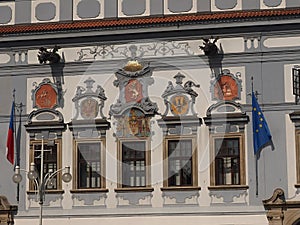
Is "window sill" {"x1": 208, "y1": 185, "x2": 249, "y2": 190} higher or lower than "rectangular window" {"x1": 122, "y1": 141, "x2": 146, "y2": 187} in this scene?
lower

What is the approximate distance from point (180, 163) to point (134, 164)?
1.38m

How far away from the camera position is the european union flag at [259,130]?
2419 cm

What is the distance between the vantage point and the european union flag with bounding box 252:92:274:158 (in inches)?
952

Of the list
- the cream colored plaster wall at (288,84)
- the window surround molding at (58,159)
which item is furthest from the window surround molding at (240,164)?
the window surround molding at (58,159)

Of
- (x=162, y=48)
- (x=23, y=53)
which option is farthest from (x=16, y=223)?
(x=162, y=48)

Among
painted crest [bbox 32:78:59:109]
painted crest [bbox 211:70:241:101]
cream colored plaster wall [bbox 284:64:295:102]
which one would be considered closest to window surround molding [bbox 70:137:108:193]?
painted crest [bbox 32:78:59:109]

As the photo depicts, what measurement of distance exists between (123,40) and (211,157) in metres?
4.46

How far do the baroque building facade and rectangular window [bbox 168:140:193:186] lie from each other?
0.03 m

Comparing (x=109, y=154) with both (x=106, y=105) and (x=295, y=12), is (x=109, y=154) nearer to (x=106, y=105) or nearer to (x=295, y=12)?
(x=106, y=105)

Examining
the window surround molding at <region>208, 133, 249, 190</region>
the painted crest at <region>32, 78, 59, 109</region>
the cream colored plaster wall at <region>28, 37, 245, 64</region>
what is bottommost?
the window surround molding at <region>208, 133, 249, 190</region>

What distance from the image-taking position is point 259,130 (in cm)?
2425

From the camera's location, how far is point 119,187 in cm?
2500

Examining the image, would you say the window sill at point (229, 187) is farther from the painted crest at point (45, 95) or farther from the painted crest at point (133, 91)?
the painted crest at point (45, 95)

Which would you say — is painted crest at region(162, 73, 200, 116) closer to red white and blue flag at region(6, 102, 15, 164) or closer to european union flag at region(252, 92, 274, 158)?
european union flag at region(252, 92, 274, 158)
